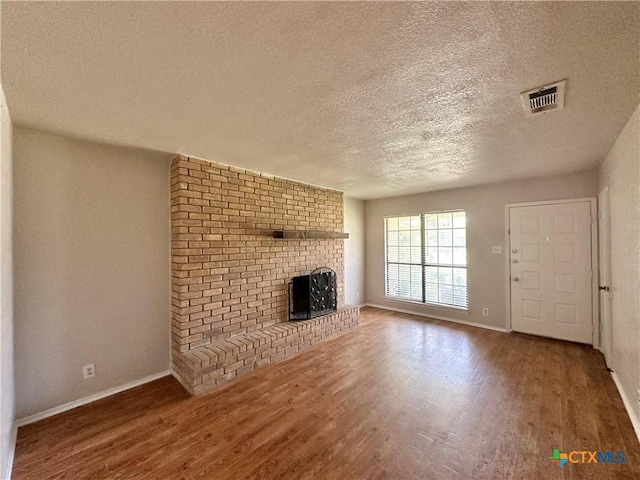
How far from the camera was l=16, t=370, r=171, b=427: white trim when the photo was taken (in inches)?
84.8

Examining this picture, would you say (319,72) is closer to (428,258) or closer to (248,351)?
(248,351)

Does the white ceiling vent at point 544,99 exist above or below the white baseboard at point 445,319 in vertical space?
above

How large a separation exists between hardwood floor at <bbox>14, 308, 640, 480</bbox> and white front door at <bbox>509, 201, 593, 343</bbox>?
2.13 feet

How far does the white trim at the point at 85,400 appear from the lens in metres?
2.15

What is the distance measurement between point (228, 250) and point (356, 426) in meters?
2.20

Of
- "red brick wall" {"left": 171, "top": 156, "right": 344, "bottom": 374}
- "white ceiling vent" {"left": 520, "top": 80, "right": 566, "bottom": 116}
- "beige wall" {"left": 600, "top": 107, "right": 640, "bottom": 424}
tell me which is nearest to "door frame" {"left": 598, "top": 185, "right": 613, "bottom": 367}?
"beige wall" {"left": 600, "top": 107, "right": 640, "bottom": 424}

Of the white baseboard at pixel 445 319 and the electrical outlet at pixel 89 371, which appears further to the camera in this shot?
the white baseboard at pixel 445 319

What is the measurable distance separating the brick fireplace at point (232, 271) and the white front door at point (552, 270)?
289cm

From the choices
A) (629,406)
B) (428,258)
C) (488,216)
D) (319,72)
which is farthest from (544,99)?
(428,258)

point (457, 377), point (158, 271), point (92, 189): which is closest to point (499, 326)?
point (457, 377)

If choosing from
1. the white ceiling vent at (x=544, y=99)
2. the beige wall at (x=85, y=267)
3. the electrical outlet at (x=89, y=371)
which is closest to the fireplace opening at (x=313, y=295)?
the beige wall at (x=85, y=267)

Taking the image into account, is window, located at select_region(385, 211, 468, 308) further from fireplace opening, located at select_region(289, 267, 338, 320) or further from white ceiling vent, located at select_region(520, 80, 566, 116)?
white ceiling vent, located at select_region(520, 80, 566, 116)

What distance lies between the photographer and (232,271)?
319 cm

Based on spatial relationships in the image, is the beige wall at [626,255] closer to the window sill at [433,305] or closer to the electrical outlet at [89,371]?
the window sill at [433,305]
